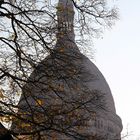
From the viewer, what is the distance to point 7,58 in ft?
36.9

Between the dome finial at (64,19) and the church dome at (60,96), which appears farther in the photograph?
the dome finial at (64,19)

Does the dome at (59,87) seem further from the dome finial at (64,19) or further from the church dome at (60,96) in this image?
the dome finial at (64,19)

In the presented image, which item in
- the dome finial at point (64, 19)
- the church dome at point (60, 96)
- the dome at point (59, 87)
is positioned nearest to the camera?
the church dome at point (60, 96)

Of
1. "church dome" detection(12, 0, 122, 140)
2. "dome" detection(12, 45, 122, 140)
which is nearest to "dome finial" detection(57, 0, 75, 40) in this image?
"church dome" detection(12, 0, 122, 140)

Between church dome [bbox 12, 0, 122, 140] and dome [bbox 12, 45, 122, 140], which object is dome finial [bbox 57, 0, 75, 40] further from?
dome [bbox 12, 45, 122, 140]


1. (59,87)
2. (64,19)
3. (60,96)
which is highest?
(64,19)

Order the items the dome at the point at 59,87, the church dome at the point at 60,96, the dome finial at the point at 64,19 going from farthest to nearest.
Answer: the dome finial at the point at 64,19, the dome at the point at 59,87, the church dome at the point at 60,96

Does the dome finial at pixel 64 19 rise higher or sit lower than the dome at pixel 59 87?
higher

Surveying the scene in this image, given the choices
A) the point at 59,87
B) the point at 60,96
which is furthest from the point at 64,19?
the point at 60,96

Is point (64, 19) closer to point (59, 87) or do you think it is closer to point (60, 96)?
point (59, 87)

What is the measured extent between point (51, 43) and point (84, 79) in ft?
3.74

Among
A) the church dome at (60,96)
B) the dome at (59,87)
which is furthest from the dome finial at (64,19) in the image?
the dome at (59,87)

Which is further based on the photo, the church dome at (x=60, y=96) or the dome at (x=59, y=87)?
the dome at (x=59, y=87)

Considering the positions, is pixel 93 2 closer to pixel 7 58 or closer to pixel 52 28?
pixel 52 28
